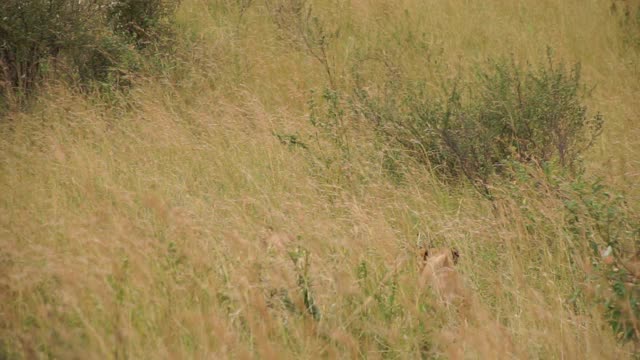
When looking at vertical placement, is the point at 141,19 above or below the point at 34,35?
below

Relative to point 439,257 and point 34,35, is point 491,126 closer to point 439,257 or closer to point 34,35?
point 439,257

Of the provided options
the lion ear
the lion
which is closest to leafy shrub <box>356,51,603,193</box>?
the lion ear

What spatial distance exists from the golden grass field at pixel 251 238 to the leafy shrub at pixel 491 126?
207mm

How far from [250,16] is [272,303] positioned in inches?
213

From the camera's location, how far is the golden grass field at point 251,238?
2256mm

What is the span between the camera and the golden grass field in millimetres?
2256

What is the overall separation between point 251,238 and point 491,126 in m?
2.12

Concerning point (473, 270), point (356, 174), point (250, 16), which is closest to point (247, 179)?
point (356, 174)

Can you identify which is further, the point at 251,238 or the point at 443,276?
the point at 251,238

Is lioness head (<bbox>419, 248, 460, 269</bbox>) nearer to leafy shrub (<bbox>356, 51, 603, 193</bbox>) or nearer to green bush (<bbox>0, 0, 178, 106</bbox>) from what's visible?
leafy shrub (<bbox>356, 51, 603, 193</bbox>)

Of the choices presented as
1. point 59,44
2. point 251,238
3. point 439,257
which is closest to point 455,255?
point 439,257

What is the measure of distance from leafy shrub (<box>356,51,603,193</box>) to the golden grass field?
21 cm

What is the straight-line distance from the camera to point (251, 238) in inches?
114

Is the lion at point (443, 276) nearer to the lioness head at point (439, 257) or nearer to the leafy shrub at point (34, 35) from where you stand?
the lioness head at point (439, 257)
